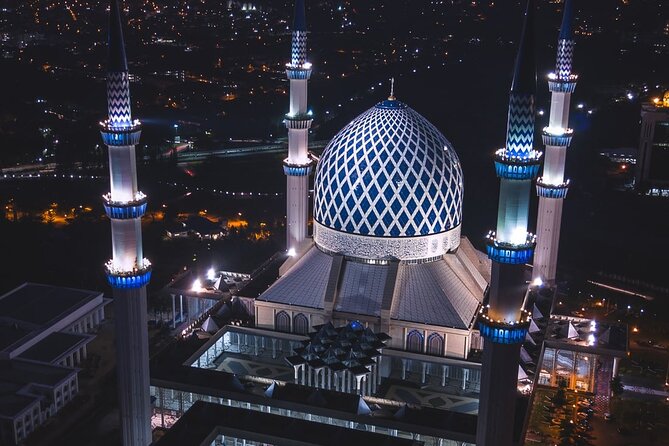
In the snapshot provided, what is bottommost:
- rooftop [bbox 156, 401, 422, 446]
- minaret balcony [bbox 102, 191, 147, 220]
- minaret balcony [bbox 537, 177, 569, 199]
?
rooftop [bbox 156, 401, 422, 446]

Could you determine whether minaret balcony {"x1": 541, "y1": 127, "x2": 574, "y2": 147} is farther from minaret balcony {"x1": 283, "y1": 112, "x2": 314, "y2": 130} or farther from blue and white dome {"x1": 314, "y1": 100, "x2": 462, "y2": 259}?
minaret balcony {"x1": 283, "y1": 112, "x2": 314, "y2": 130}

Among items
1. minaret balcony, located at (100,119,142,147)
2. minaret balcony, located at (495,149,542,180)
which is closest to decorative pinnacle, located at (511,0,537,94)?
minaret balcony, located at (495,149,542,180)

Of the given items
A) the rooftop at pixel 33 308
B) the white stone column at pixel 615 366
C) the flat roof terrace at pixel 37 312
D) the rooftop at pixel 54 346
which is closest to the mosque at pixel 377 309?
the white stone column at pixel 615 366

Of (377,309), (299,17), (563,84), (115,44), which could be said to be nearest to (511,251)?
(377,309)

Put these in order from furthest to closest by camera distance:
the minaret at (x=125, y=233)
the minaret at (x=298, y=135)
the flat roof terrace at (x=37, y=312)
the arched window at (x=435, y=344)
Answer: the minaret at (x=298, y=135), the flat roof terrace at (x=37, y=312), the arched window at (x=435, y=344), the minaret at (x=125, y=233)

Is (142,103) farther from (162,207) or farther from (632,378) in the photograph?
(632,378)

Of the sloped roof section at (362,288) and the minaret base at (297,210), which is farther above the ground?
the minaret base at (297,210)

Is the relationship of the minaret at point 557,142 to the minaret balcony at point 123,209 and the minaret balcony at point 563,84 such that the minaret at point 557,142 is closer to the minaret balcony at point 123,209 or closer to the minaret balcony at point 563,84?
the minaret balcony at point 563,84

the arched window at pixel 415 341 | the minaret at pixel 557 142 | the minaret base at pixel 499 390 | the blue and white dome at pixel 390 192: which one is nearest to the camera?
the minaret base at pixel 499 390
